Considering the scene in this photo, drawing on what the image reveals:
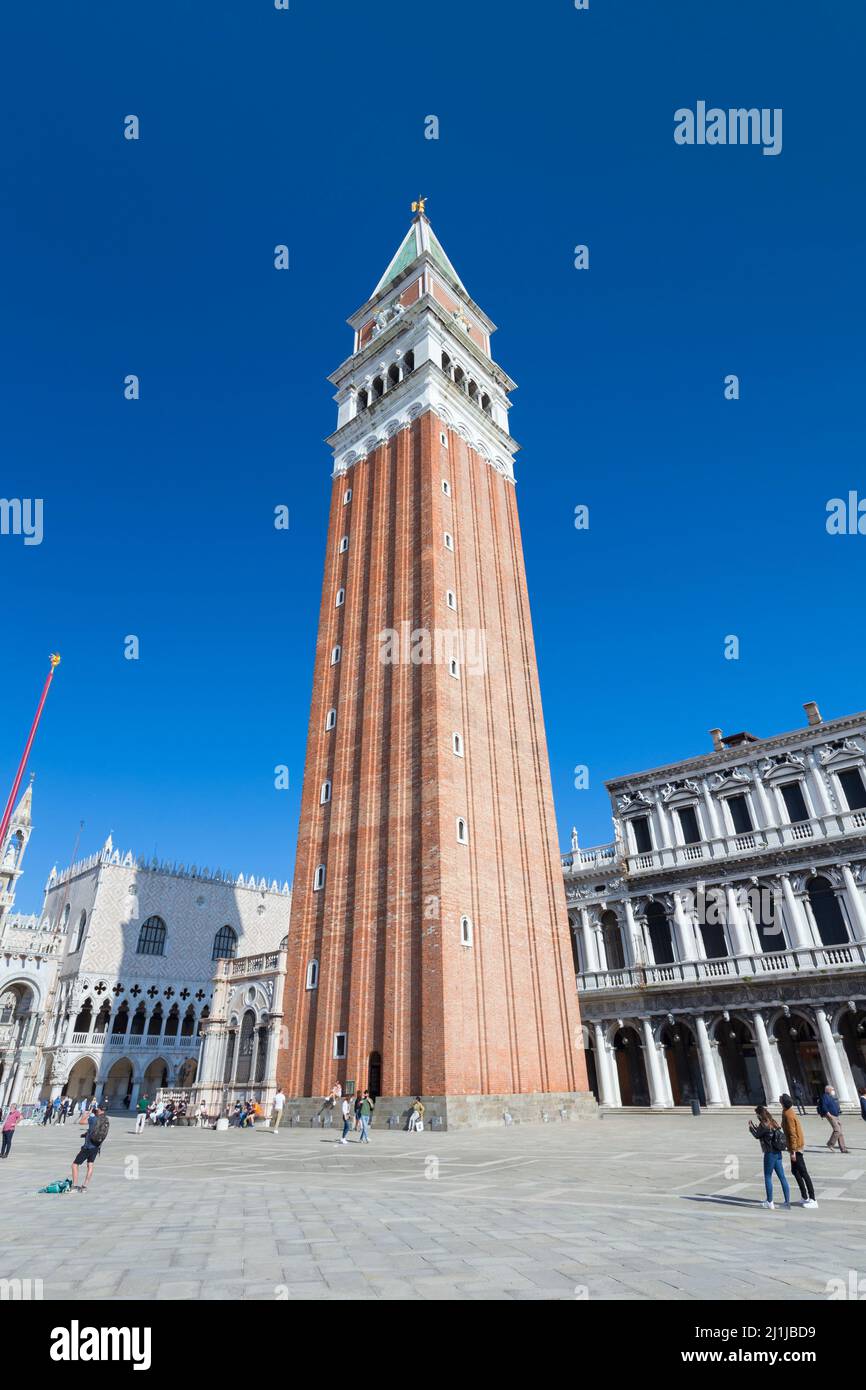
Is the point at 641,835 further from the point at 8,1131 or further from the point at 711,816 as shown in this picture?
the point at 8,1131

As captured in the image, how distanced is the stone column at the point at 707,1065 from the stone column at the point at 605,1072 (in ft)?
15.1

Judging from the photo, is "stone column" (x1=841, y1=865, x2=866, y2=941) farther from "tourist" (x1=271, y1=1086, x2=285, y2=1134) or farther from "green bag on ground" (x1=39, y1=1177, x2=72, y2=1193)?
"green bag on ground" (x1=39, y1=1177, x2=72, y2=1193)

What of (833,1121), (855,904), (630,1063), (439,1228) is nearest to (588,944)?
(630,1063)

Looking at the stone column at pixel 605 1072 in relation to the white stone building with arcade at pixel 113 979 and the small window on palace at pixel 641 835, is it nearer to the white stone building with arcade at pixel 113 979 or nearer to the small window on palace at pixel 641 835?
the small window on palace at pixel 641 835

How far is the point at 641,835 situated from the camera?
3981 cm

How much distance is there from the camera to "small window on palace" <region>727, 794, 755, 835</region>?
36156 millimetres

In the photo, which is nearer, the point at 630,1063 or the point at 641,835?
the point at 630,1063

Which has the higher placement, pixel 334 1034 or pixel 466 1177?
pixel 334 1034

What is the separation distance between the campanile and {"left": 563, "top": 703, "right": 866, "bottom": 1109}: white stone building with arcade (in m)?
5.48

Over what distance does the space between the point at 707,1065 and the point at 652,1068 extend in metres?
2.90

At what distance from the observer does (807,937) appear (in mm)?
32250

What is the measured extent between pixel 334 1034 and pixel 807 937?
2100 centimetres
